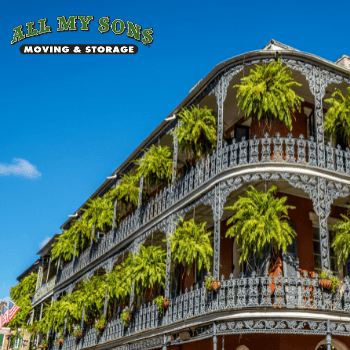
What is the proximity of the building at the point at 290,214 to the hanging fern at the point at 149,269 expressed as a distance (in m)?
0.37

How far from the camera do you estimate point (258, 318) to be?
10.4 metres

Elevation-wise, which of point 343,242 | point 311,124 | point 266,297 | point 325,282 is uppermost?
point 311,124

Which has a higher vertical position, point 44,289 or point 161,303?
point 44,289

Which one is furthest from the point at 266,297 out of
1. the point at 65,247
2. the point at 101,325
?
the point at 65,247

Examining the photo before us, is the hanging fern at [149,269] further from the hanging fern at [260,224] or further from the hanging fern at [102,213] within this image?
the hanging fern at [102,213]

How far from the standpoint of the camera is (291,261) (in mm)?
12570

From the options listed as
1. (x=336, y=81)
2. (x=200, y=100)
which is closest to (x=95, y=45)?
(x=200, y=100)

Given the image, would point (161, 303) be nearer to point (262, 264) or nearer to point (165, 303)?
point (165, 303)

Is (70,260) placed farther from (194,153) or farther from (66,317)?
(194,153)

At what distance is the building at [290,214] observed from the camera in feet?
34.7

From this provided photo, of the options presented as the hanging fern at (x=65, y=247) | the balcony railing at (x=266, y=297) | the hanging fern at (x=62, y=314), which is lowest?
the balcony railing at (x=266, y=297)

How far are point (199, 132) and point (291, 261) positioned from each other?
4.12 metres

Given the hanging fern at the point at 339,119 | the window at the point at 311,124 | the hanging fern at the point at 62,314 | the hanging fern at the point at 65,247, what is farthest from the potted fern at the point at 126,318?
the hanging fern at the point at 65,247

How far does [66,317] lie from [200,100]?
11.2 meters
